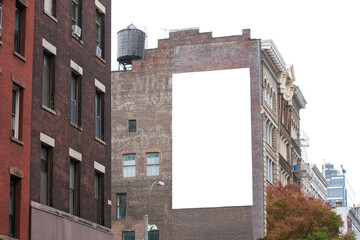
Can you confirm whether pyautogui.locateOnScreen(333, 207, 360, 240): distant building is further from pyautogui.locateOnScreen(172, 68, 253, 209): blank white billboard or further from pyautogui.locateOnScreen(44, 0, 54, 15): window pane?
pyautogui.locateOnScreen(44, 0, 54, 15): window pane

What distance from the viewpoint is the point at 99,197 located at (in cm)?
3675

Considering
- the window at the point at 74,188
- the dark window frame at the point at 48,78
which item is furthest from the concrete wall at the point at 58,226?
the dark window frame at the point at 48,78

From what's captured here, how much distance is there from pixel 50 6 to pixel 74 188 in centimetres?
784

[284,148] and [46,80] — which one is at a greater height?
[284,148]

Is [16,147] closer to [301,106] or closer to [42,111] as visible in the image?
[42,111]

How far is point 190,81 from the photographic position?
66188 mm

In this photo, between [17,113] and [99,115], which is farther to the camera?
[99,115]

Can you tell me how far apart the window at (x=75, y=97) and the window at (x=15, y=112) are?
511 centimetres

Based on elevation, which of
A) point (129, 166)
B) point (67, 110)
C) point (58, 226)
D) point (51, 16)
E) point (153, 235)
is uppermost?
point (51, 16)

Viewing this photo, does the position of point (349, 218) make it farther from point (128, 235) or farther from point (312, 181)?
point (128, 235)

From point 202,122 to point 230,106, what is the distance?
8.83ft

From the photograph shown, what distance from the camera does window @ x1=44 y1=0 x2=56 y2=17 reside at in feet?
107

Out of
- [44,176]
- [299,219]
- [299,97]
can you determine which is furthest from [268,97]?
[44,176]

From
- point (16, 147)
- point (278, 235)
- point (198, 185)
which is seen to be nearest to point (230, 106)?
point (198, 185)
